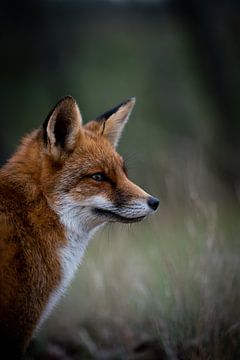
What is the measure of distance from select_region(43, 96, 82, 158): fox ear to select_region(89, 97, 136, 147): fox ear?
0.42 meters

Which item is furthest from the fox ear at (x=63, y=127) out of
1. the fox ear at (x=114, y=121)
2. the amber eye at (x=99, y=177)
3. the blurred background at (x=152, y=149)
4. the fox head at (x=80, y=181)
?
the blurred background at (x=152, y=149)

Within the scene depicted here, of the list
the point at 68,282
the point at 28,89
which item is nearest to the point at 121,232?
the point at 68,282

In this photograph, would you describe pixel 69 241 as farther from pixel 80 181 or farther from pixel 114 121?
pixel 114 121

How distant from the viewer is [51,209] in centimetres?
507

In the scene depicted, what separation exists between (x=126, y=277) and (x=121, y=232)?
1.01 meters

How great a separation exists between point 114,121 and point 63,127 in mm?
686

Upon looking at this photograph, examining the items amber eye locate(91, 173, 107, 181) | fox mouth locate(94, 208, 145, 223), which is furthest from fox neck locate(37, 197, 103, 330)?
amber eye locate(91, 173, 107, 181)

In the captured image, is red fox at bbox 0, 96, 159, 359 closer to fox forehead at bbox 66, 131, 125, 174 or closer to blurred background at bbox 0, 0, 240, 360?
fox forehead at bbox 66, 131, 125, 174

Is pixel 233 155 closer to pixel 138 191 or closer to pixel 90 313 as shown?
pixel 90 313

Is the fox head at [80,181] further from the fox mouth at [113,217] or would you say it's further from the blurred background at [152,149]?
the blurred background at [152,149]

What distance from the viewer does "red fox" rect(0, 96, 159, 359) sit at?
15.6 ft

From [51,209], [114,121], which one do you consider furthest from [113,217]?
[114,121]

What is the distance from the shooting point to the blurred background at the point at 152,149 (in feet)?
19.0

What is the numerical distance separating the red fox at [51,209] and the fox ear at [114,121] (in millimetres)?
304
